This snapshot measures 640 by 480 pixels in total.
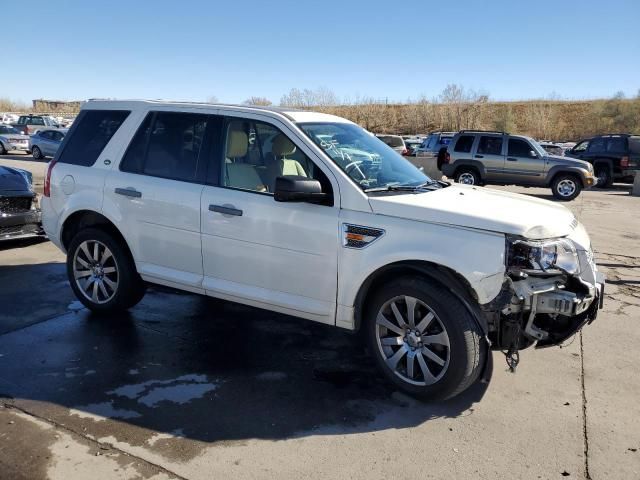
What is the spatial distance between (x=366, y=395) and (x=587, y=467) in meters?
1.43

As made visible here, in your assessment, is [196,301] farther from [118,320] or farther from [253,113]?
[253,113]

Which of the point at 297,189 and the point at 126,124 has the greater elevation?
the point at 126,124

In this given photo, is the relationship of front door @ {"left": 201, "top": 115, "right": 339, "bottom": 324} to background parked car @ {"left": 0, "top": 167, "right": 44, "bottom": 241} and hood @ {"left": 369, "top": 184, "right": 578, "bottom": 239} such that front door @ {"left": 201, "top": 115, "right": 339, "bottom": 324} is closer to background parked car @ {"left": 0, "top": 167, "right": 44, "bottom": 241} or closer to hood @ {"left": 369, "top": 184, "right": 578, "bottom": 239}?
hood @ {"left": 369, "top": 184, "right": 578, "bottom": 239}

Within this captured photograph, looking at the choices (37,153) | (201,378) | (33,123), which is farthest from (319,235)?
(33,123)

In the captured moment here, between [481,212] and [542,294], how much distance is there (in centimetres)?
67

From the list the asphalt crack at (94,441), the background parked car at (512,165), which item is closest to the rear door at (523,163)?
the background parked car at (512,165)

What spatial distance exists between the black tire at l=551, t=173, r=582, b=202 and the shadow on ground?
13.5 m

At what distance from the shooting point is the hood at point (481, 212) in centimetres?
351

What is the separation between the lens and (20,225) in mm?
7648

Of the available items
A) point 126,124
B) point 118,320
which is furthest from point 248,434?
point 126,124

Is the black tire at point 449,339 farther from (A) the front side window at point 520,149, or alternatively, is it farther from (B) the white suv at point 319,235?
(A) the front side window at point 520,149

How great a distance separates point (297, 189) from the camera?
12.3 ft

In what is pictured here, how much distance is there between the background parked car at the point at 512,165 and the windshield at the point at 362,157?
42.4 ft

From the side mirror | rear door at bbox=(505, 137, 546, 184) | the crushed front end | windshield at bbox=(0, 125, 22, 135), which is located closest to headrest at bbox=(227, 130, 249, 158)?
the side mirror
